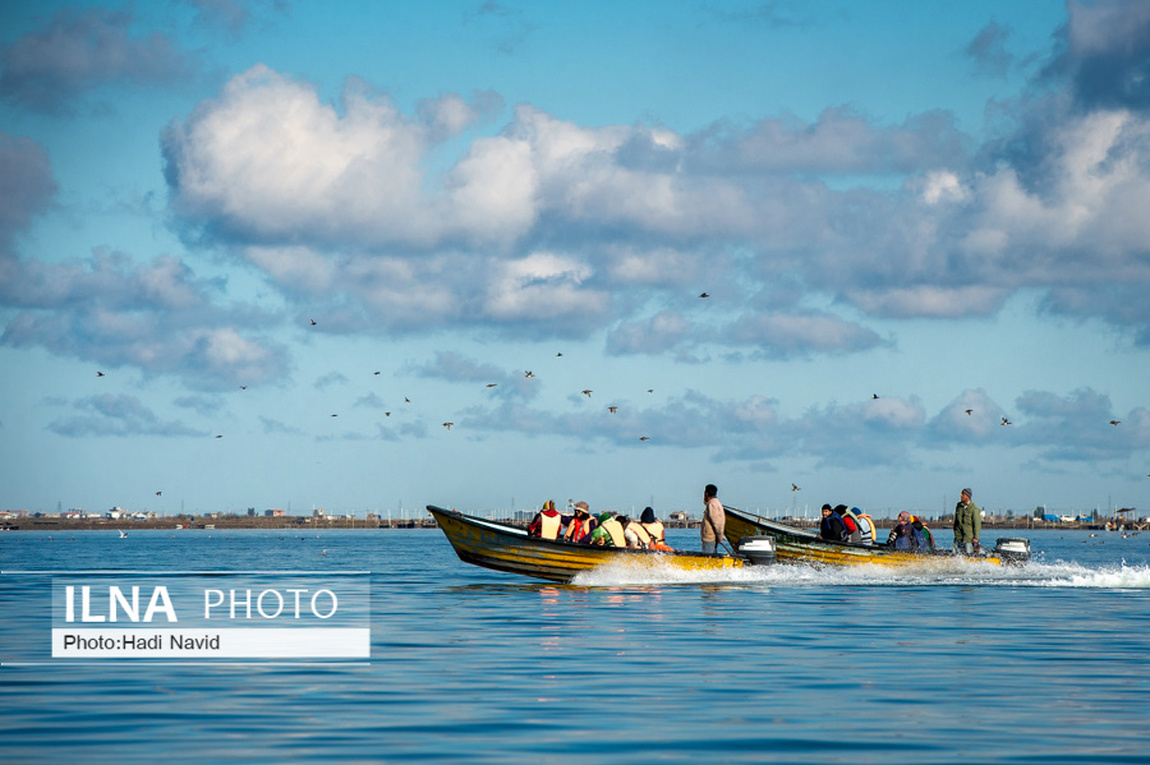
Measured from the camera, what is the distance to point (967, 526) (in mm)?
40094

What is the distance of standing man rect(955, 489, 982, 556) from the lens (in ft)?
131

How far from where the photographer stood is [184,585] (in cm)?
3956

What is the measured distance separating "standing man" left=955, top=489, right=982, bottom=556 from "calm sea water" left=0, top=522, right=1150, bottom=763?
12219 millimetres

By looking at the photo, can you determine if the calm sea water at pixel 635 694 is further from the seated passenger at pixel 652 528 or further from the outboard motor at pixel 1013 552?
the outboard motor at pixel 1013 552

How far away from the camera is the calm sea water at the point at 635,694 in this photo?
12031mm

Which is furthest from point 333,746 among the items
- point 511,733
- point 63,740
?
point 63,740

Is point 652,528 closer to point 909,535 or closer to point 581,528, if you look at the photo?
point 581,528

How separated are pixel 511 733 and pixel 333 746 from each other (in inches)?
68.5

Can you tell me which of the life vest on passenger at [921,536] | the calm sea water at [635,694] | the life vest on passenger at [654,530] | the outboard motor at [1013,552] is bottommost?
the calm sea water at [635,694]

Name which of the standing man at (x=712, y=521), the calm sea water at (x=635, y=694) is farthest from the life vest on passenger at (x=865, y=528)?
the calm sea water at (x=635, y=694)

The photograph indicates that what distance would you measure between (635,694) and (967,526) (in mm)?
27183

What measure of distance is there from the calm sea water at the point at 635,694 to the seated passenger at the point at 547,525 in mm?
7277

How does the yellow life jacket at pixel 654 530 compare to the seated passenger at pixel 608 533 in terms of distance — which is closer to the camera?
the seated passenger at pixel 608 533

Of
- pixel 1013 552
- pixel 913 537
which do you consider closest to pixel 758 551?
pixel 913 537
